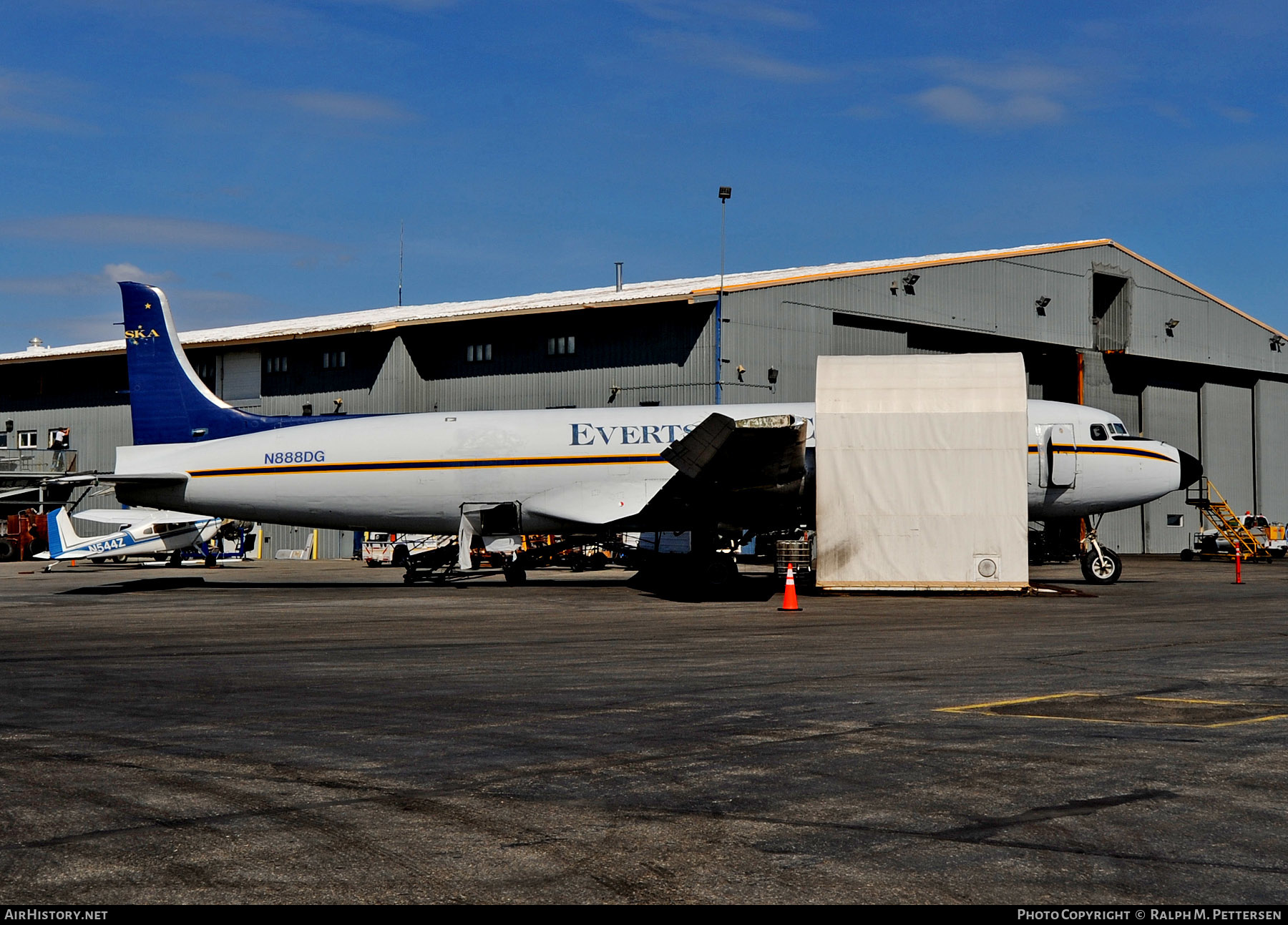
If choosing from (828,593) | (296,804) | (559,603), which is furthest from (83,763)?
(828,593)

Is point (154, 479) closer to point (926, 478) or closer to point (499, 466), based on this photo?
point (499, 466)

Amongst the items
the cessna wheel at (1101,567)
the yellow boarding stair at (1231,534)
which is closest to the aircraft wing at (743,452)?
the cessna wheel at (1101,567)

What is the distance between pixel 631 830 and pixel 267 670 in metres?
9.02

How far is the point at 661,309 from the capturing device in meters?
51.3

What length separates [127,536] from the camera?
46.2 meters

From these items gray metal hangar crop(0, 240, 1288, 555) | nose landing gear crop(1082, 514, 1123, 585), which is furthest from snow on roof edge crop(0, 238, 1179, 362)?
nose landing gear crop(1082, 514, 1123, 585)

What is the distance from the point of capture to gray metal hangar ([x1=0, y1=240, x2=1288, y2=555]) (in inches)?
2004

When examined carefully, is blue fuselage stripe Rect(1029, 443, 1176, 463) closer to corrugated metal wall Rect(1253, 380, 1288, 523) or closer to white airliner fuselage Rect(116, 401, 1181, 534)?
white airliner fuselage Rect(116, 401, 1181, 534)

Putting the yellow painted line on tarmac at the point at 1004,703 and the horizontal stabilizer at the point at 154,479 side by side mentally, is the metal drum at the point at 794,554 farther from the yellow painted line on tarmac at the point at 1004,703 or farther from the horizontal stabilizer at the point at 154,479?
the yellow painted line on tarmac at the point at 1004,703

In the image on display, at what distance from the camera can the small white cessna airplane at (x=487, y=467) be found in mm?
30109

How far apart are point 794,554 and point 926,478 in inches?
434

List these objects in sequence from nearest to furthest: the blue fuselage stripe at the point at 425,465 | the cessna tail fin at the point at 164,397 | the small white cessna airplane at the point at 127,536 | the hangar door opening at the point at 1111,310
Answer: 1. the blue fuselage stripe at the point at 425,465
2. the cessna tail fin at the point at 164,397
3. the small white cessna airplane at the point at 127,536
4. the hangar door opening at the point at 1111,310

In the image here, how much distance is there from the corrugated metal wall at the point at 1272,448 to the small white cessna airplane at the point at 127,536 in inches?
2281

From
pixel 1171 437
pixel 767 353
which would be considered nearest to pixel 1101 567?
pixel 767 353
